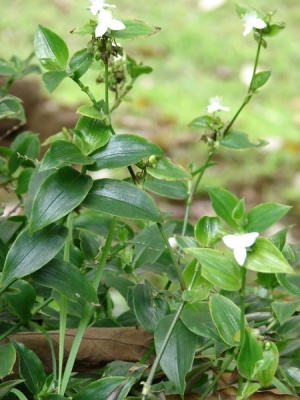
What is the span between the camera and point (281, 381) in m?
0.72

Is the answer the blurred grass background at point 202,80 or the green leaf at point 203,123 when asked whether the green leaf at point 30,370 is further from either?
the blurred grass background at point 202,80

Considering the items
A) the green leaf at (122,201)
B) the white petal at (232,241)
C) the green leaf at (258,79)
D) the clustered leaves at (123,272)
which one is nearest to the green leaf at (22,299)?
the clustered leaves at (123,272)

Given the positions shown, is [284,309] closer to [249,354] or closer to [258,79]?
[249,354]

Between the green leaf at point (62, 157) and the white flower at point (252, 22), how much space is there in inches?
10.3

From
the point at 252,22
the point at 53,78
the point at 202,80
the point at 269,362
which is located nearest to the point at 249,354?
the point at 269,362

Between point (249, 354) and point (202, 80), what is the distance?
2.56 m

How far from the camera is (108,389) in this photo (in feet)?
1.95

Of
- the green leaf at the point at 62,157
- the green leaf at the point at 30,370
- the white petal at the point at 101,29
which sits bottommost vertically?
the green leaf at the point at 30,370

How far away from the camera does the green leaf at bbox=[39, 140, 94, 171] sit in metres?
0.61

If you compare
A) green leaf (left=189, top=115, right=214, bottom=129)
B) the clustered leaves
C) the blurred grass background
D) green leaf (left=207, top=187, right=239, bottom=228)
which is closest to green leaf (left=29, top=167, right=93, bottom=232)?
the clustered leaves

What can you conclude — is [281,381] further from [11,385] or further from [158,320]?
[11,385]

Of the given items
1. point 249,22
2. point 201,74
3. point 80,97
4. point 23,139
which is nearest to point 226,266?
point 249,22

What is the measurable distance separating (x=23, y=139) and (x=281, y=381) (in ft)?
1.47

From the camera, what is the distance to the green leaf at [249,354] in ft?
1.87
